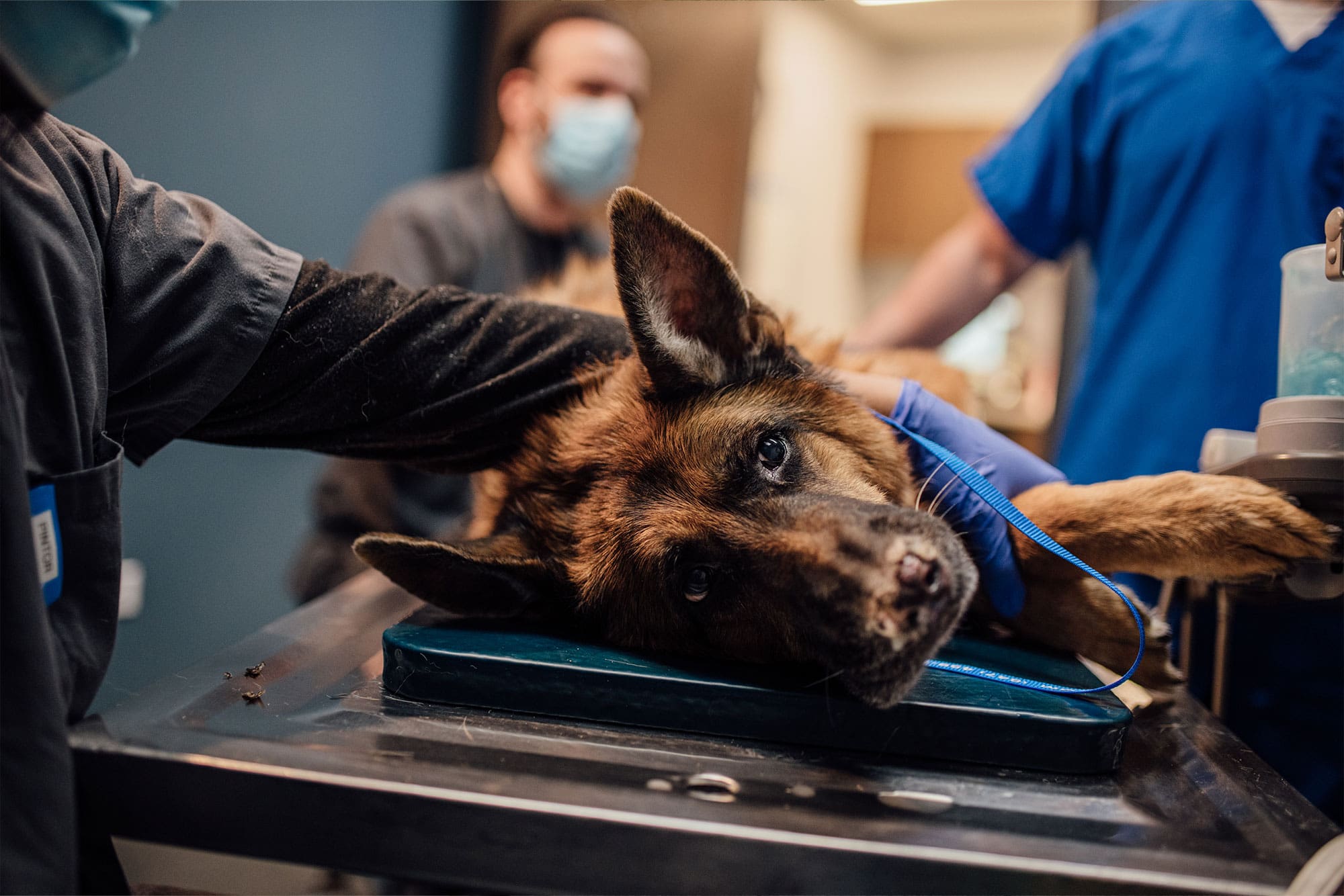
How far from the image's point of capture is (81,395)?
107 cm

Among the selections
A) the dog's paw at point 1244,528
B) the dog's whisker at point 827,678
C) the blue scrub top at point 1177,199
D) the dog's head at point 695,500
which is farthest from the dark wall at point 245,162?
the blue scrub top at point 1177,199

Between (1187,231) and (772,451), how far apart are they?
1.45 metres

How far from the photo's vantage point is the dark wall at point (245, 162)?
1638mm

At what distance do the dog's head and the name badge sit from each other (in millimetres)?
420

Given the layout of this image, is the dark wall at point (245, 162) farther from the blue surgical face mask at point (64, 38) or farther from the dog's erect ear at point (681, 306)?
the dog's erect ear at point (681, 306)

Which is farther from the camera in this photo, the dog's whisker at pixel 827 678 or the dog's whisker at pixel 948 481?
the dog's whisker at pixel 948 481

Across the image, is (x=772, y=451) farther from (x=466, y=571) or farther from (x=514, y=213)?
(x=514, y=213)

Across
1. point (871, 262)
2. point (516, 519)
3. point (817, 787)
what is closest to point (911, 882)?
point (817, 787)

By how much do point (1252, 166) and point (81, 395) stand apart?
243cm

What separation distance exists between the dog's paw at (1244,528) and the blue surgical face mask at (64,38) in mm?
1580

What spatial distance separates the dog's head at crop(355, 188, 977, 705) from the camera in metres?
1.29

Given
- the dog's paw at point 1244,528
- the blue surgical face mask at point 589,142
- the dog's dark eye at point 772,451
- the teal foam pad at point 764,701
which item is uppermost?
the blue surgical face mask at point 589,142

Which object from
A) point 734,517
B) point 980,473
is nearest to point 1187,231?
point 980,473

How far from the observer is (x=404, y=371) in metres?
1.42
